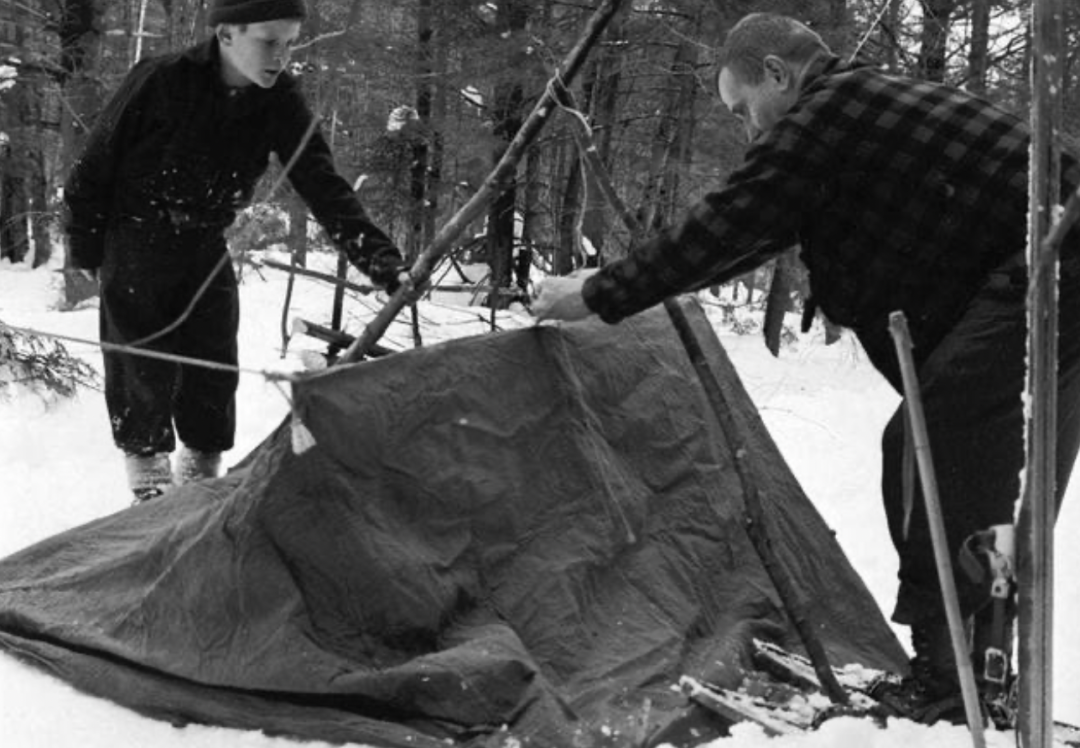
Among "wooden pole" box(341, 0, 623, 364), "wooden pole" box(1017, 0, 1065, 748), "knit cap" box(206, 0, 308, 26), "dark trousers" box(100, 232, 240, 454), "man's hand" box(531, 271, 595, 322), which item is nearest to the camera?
"wooden pole" box(1017, 0, 1065, 748)

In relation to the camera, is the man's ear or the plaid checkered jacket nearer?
the plaid checkered jacket

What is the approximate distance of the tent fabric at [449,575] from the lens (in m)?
2.41

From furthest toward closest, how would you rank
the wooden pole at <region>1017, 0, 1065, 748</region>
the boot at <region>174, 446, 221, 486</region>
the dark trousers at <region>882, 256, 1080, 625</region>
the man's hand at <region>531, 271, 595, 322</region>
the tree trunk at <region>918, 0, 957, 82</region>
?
the tree trunk at <region>918, 0, 957, 82</region> → the boot at <region>174, 446, 221, 486</region> → the man's hand at <region>531, 271, 595, 322</region> → the dark trousers at <region>882, 256, 1080, 625</region> → the wooden pole at <region>1017, 0, 1065, 748</region>

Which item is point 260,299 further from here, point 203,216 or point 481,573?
point 481,573

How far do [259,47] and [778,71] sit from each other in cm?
171

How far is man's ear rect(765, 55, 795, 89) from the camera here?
249 centimetres

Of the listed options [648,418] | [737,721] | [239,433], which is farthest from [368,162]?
[737,721]

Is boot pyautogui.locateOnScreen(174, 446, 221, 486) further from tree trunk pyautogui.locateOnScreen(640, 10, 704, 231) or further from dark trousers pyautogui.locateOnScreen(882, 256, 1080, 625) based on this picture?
tree trunk pyautogui.locateOnScreen(640, 10, 704, 231)

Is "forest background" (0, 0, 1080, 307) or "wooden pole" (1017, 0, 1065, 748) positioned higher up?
"forest background" (0, 0, 1080, 307)

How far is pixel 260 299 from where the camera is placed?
1397 centimetres

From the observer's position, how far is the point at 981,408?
2.31 meters

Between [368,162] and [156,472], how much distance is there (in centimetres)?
912

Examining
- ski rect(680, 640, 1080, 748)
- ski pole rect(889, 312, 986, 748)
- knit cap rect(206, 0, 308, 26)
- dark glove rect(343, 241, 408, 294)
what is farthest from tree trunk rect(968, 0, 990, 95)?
ski pole rect(889, 312, 986, 748)

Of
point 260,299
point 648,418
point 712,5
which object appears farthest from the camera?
point 260,299
